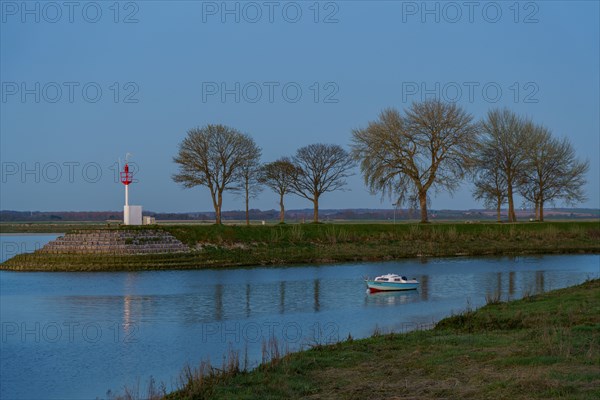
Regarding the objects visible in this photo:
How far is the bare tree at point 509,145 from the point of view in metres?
74.4

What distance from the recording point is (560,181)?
2955 inches

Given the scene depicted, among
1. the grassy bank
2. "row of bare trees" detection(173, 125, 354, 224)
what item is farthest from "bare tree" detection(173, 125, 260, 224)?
the grassy bank

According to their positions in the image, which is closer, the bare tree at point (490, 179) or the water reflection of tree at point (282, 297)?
the water reflection of tree at point (282, 297)

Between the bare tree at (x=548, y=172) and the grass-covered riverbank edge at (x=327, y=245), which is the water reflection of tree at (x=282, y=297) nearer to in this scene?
the grass-covered riverbank edge at (x=327, y=245)

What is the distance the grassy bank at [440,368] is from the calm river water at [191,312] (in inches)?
74.5

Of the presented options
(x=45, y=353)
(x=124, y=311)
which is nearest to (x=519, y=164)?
(x=124, y=311)

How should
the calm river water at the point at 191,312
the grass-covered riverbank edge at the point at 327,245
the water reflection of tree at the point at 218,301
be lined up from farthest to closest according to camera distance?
the grass-covered riverbank edge at the point at 327,245 → the water reflection of tree at the point at 218,301 → the calm river water at the point at 191,312

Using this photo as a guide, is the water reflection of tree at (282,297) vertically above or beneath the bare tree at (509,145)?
beneath

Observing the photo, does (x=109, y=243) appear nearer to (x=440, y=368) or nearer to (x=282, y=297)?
(x=282, y=297)

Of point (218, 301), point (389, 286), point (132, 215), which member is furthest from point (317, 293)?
point (132, 215)

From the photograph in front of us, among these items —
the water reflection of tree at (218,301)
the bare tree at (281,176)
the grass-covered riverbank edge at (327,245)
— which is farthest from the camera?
the bare tree at (281,176)

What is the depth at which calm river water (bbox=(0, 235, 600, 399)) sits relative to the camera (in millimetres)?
17812

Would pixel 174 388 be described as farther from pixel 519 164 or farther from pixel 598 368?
pixel 519 164

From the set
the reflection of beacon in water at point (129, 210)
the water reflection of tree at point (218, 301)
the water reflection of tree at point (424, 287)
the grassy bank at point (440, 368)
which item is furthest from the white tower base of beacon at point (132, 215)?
the grassy bank at point (440, 368)
